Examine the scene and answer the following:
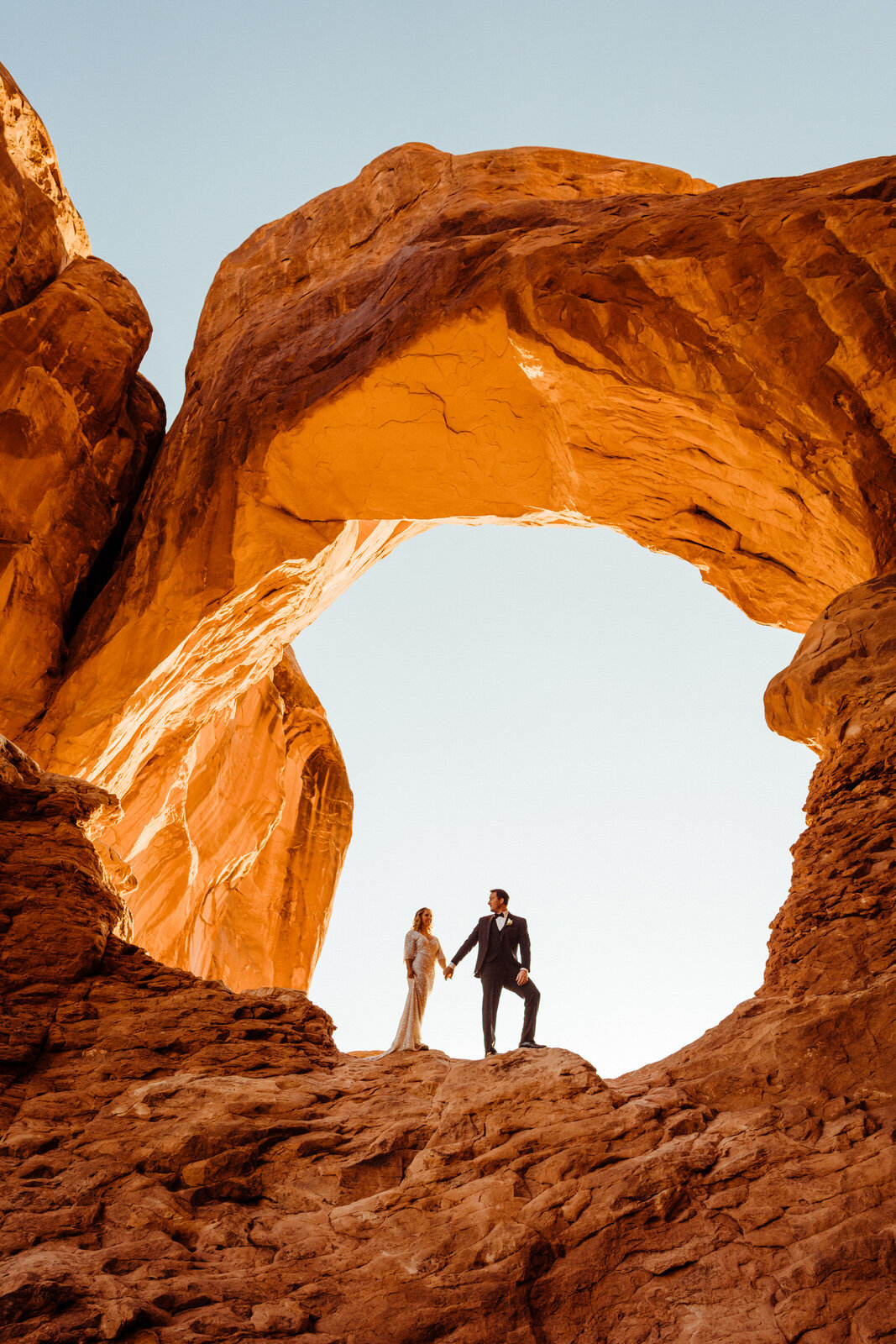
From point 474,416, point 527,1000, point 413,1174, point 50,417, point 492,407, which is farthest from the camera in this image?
point 50,417

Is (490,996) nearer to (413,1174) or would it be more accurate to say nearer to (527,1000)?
(527,1000)

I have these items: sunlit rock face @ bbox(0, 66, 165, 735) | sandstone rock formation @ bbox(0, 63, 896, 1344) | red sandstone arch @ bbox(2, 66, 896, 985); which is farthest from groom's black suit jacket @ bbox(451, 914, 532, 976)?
sunlit rock face @ bbox(0, 66, 165, 735)

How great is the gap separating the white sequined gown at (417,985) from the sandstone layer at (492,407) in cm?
524

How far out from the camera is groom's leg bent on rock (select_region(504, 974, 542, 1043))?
28.3ft

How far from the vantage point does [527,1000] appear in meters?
8.83

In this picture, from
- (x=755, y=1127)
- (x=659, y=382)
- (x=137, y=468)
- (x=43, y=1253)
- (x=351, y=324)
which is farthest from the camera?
(x=137, y=468)

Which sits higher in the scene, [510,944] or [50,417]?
[50,417]

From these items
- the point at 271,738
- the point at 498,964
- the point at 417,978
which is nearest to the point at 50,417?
the point at 271,738

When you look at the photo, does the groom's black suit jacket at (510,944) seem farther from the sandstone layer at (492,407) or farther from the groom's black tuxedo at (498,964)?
the sandstone layer at (492,407)

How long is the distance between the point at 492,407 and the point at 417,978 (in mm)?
6301

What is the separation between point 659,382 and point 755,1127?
6.95m

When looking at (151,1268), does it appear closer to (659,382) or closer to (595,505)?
(659,382)

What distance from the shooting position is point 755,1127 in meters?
5.12

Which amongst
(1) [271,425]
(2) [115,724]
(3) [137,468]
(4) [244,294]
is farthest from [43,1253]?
(4) [244,294]
